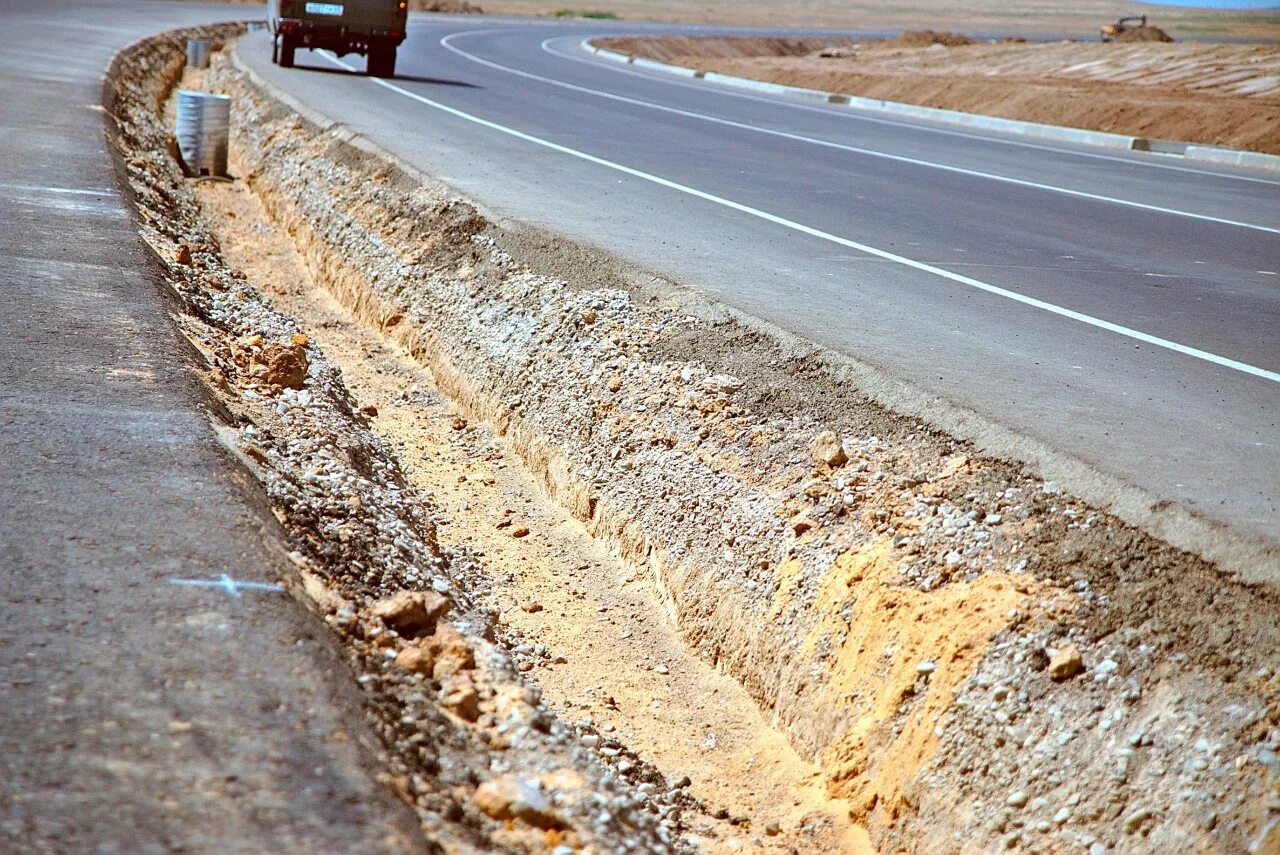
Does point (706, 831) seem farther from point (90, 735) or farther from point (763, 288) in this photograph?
point (763, 288)

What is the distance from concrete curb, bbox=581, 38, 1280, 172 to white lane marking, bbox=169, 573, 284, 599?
15.8 m

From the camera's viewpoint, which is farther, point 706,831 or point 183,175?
point 183,175

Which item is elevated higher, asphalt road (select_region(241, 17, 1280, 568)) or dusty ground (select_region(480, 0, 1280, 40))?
dusty ground (select_region(480, 0, 1280, 40))

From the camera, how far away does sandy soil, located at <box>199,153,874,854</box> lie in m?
4.20

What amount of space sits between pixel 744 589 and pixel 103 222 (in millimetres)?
5495

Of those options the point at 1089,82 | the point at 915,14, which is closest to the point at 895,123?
the point at 1089,82

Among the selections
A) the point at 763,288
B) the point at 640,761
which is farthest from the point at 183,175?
the point at 640,761

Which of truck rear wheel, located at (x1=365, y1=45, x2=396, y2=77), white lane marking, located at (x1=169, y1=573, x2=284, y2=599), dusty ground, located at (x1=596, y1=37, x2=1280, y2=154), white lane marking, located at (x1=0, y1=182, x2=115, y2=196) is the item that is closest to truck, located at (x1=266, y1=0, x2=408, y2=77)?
truck rear wheel, located at (x1=365, y1=45, x2=396, y2=77)

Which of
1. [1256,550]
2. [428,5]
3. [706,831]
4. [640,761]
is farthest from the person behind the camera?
[428,5]

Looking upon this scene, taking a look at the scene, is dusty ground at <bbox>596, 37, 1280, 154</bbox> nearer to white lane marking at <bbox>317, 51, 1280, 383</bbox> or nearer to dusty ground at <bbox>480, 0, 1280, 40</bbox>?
white lane marking at <bbox>317, 51, 1280, 383</bbox>

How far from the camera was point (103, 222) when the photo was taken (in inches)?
319

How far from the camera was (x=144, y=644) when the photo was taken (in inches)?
116

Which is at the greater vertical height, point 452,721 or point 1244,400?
point 1244,400

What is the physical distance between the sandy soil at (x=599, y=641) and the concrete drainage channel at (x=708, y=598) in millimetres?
18
